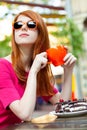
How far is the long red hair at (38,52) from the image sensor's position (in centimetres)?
144

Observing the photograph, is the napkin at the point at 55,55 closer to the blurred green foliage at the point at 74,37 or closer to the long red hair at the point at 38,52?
the long red hair at the point at 38,52

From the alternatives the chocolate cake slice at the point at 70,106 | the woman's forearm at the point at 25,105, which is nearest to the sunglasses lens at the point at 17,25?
the woman's forearm at the point at 25,105

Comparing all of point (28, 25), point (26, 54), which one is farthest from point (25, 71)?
point (28, 25)

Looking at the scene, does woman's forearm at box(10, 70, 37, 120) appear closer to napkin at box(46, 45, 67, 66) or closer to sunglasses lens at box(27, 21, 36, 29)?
napkin at box(46, 45, 67, 66)

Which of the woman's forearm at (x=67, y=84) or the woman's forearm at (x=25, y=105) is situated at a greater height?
the woman's forearm at (x=25, y=105)

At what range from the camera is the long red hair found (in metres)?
1.44

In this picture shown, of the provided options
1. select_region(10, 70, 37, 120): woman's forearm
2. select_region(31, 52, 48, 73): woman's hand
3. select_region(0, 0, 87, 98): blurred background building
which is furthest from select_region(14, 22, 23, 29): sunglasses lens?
select_region(0, 0, 87, 98): blurred background building

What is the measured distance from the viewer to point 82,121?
3.73 feet

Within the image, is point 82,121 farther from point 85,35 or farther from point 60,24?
point 85,35

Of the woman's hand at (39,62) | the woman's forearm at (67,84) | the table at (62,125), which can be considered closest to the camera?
the table at (62,125)

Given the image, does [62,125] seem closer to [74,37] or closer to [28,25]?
[28,25]

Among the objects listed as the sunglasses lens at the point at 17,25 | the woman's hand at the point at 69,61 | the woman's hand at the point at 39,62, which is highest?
the sunglasses lens at the point at 17,25

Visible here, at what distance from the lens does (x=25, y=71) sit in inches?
58.6

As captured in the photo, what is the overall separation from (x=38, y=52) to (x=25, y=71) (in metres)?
0.11
